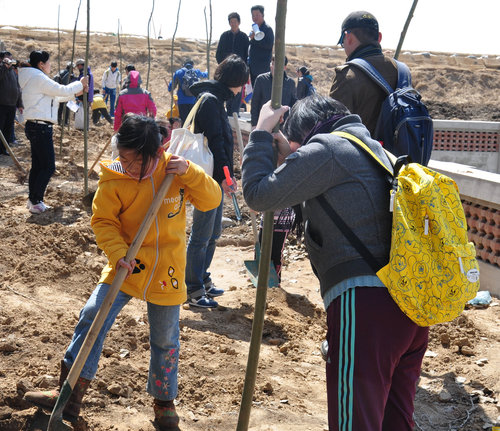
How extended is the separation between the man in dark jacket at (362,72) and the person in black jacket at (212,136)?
1190mm

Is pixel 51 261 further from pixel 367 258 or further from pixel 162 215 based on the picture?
pixel 367 258

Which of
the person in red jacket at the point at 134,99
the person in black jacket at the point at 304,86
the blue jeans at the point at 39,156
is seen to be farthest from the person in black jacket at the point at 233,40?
the blue jeans at the point at 39,156

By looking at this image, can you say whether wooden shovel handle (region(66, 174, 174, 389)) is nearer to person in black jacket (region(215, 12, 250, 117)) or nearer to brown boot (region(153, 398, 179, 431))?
brown boot (region(153, 398, 179, 431))

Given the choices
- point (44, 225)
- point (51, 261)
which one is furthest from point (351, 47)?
point (44, 225)

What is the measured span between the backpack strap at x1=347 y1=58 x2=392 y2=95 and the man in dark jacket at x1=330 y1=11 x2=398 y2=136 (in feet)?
0.11

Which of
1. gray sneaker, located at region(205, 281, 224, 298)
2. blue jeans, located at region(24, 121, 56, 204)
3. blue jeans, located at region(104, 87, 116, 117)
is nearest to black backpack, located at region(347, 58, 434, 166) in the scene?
gray sneaker, located at region(205, 281, 224, 298)

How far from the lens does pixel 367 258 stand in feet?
7.66

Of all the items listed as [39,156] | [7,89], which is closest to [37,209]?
[39,156]

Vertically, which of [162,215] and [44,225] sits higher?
[162,215]

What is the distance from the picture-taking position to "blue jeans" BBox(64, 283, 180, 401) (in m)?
3.04

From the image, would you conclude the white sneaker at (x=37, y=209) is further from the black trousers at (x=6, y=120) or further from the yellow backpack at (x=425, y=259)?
the yellow backpack at (x=425, y=259)

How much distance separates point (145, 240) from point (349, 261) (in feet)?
3.64

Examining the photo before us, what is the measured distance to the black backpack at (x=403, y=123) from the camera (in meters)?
3.74

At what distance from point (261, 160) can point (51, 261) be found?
13.4 ft
